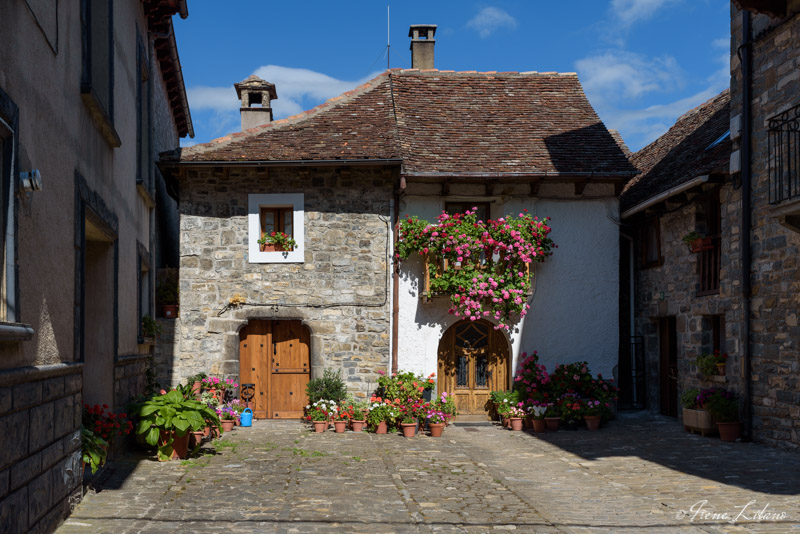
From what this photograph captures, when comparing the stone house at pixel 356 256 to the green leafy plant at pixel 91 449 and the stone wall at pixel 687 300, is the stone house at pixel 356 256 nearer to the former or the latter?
the stone wall at pixel 687 300

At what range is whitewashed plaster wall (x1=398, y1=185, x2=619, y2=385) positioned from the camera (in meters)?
13.7

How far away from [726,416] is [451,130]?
706 cm

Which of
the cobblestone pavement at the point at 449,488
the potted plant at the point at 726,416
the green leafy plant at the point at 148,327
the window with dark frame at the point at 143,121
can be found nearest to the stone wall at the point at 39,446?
the cobblestone pavement at the point at 449,488

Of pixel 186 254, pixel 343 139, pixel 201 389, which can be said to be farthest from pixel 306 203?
pixel 201 389

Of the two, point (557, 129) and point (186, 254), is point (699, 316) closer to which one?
point (557, 129)

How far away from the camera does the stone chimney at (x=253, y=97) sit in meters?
16.6

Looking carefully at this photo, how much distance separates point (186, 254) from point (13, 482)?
9.32 m

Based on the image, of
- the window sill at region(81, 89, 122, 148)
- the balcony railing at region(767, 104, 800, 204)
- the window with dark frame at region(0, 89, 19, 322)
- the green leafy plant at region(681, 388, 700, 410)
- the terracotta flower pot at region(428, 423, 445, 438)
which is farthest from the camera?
the terracotta flower pot at region(428, 423, 445, 438)

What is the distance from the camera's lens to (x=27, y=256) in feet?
16.8

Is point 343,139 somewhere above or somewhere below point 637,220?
above

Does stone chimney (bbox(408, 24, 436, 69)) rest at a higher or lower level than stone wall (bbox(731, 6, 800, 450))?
higher

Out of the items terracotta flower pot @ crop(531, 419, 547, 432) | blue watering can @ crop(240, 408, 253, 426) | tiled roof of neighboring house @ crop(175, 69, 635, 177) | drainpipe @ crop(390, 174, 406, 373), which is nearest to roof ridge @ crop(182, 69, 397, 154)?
tiled roof of neighboring house @ crop(175, 69, 635, 177)

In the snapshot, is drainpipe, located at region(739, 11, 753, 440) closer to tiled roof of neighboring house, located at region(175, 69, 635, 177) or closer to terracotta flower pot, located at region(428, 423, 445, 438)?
tiled roof of neighboring house, located at region(175, 69, 635, 177)

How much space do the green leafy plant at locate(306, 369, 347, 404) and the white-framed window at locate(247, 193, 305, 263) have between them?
211 cm
